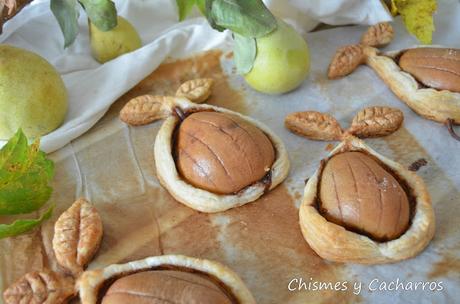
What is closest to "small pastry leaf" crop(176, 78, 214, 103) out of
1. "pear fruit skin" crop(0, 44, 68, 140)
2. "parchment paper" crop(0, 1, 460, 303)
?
"parchment paper" crop(0, 1, 460, 303)

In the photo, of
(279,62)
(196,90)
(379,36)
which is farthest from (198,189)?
(379,36)

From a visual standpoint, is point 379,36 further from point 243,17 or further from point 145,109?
point 145,109

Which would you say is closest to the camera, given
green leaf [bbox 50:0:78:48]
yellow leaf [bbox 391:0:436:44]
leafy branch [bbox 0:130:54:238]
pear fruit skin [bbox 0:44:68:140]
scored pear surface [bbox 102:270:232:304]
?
scored pear surface [bbox 102:270:232:304]

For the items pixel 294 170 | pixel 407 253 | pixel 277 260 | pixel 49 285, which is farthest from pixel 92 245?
pixel 407 253

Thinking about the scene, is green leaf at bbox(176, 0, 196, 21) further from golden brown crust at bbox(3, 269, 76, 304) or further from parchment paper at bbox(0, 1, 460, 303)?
golden brown crust at bbox(3, 269, 76, 304)

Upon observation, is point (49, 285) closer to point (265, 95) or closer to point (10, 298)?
point (10, 298)
